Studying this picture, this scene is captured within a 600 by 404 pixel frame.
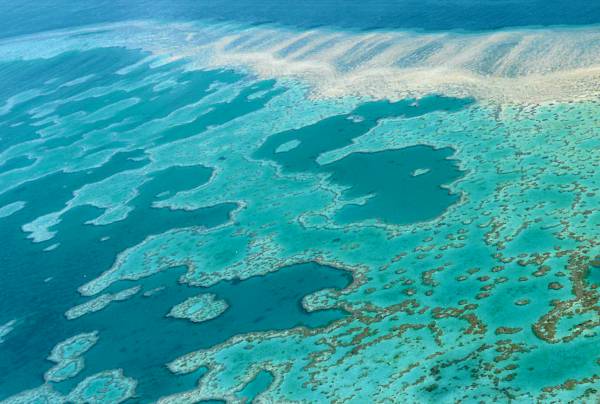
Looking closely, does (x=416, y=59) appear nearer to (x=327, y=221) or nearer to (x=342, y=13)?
(x=342, y=13)

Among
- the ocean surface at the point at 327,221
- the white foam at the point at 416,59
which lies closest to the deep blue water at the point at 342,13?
the ocean surface at the point at 327,221

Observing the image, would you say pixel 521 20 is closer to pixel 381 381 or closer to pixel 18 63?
pixel 381 381

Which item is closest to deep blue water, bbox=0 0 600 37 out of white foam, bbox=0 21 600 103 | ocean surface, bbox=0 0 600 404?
ocean surface, bbox=0 0 600 404

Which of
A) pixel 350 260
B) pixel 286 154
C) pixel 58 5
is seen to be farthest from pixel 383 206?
pixel 58 5

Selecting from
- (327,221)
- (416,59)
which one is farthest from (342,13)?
(327,221)

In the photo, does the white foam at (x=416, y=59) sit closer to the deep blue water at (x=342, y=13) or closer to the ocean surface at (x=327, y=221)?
the ocean surface at (x=327, y=221)
